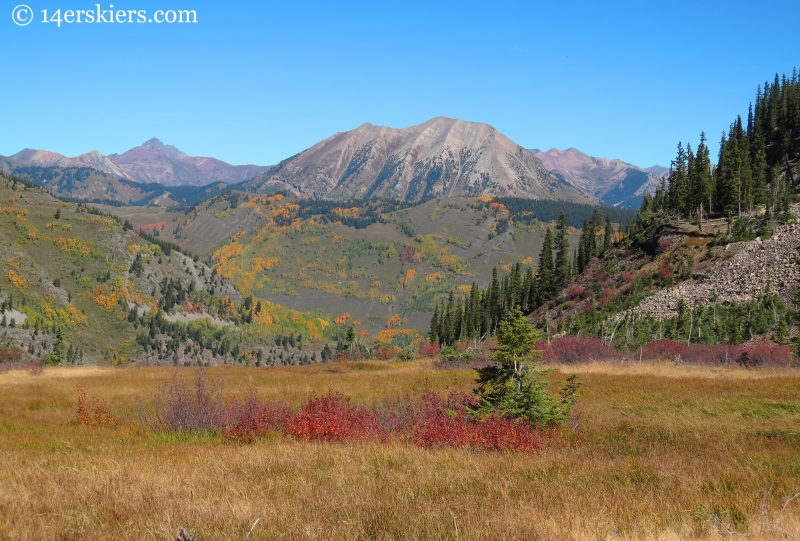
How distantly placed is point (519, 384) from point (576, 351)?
133 ft

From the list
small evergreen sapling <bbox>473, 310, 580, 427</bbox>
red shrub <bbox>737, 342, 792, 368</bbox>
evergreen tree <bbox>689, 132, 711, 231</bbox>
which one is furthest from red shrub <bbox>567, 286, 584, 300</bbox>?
small evergreen sapling <bbox>473, 310, 580, 427</bbox>

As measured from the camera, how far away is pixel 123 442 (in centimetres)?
1466

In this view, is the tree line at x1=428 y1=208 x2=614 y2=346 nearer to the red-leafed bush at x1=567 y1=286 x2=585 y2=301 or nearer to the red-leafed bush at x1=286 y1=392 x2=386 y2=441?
the red-leafed bush at x1=567 y1=286 x2=585 y2=301

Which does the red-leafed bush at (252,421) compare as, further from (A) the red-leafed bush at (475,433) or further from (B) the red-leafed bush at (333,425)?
(A) the red-leafed bush at (475,433)

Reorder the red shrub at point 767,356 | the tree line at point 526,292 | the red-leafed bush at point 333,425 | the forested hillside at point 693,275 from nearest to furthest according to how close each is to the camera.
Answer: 1. the red-leafed bush at point 333,425
2. the red shrub at point 767,356
3. the forested hillside at point 693,275
4. the tree line at point 526,292

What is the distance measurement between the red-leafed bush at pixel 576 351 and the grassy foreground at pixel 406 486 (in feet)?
113

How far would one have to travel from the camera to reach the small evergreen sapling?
1481cm

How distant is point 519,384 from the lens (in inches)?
617

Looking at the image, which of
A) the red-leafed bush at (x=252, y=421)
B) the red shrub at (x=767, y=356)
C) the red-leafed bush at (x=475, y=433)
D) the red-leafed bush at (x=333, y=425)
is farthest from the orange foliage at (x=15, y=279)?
the red-leafed bush at (x=475, y=433)

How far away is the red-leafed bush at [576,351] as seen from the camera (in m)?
51.1

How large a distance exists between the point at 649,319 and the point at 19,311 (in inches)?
7615

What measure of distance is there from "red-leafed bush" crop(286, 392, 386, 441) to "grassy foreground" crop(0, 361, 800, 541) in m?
0.62

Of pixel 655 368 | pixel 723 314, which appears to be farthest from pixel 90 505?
pixel 723 314

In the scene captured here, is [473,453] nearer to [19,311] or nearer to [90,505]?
[90,505]
